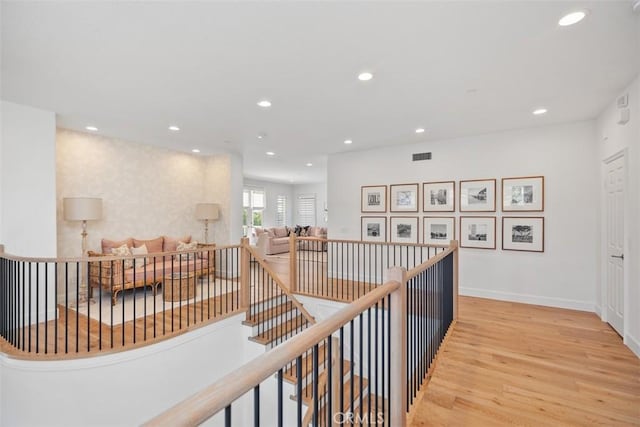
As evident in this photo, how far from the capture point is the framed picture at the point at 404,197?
5.67 meters

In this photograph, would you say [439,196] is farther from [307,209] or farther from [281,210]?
[281,210]

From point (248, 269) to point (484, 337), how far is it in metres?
3.00

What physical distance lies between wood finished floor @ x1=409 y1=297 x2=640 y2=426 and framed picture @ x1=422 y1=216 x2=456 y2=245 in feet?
5.79

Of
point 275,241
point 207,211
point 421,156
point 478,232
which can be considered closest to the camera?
point 478,232

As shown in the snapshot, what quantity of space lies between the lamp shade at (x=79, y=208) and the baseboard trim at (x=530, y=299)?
609 cm

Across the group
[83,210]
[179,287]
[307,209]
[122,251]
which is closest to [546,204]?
[179,287]

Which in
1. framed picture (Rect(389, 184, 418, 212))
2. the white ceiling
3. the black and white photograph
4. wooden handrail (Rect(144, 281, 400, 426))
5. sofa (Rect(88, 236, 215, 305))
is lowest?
sofa (Rect(88, 236, 215, 305))

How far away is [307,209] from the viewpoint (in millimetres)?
13320

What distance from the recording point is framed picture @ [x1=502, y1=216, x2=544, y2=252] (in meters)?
4.61

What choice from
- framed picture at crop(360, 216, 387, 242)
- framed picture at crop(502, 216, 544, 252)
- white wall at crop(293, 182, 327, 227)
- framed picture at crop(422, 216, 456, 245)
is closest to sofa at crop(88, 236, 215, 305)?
framed picture at crop(360, 216, 387, 242)

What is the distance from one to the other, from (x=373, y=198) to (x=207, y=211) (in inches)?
137

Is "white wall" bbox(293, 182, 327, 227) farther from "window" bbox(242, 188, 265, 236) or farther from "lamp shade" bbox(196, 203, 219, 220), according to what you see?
"lamp shade" bbox(196, 203, 219, 220)

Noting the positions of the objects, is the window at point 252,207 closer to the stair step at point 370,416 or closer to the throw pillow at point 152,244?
the throw pillow at point 152,244

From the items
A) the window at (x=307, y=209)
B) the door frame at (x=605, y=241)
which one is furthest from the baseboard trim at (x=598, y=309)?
the window at (x=307, y=209)
